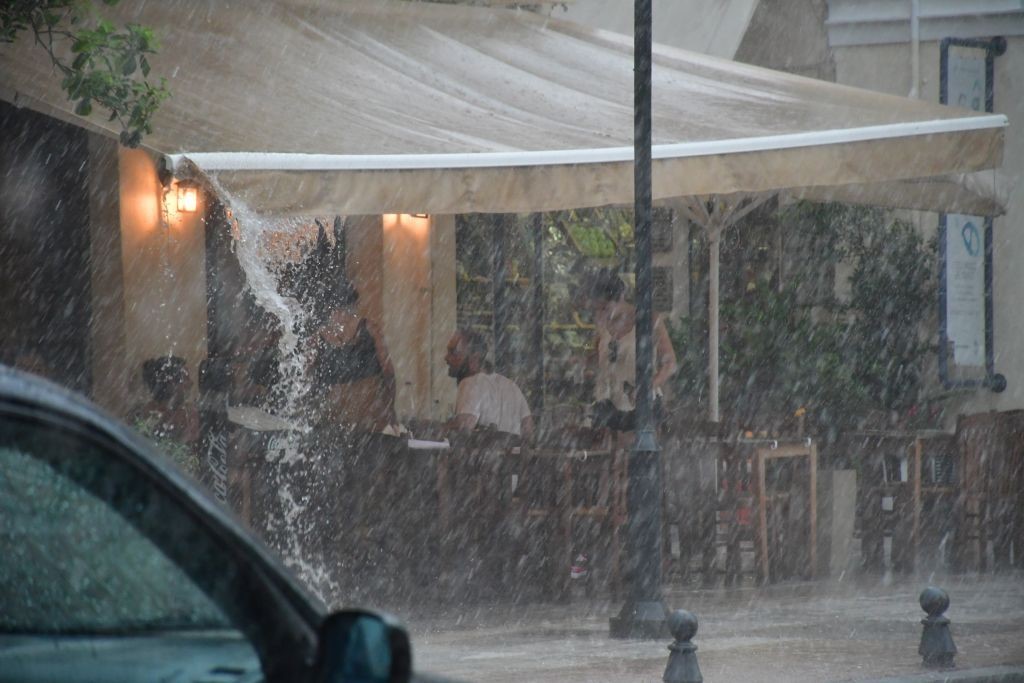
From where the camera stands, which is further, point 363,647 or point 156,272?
point 156,272

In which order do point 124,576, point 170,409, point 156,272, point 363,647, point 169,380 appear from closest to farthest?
point 363,647, point 124,576, point 170,409, point 169,380, point 156,272

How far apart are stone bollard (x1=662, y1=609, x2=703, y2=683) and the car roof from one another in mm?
5132

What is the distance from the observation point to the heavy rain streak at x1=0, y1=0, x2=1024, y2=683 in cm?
937

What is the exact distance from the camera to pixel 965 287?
15.7 m

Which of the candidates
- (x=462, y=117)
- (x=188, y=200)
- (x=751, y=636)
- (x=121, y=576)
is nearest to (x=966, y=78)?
(x=462, y=117)

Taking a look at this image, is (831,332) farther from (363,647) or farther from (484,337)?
(363,647)

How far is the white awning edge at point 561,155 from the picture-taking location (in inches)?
348

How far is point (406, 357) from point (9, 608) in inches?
543

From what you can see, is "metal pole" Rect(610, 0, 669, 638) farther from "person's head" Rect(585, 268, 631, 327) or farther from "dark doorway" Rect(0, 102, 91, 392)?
"dark doorway" Rect(0, 102, 91, 392)

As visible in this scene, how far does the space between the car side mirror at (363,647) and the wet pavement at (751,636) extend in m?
5.98

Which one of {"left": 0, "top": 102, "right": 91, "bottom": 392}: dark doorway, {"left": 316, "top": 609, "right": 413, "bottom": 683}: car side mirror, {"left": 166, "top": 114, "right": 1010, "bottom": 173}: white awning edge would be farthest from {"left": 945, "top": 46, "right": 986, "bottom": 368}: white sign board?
{"left": 316, "top": 609, "right": 413, "bottom": 683}: car side mirror

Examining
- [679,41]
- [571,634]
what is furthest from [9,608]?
[679,41]

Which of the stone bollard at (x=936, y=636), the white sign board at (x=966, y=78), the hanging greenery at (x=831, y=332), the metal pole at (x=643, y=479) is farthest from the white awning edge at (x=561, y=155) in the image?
the hanging greenery at (x=831, y=332)

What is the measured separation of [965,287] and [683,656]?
8.89 m
